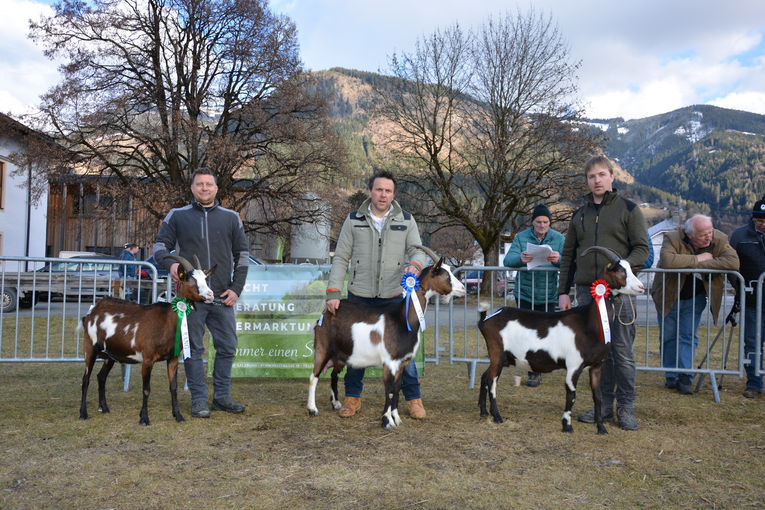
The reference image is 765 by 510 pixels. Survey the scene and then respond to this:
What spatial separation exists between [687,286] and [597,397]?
2.76 metres

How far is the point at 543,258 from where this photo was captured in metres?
6.82

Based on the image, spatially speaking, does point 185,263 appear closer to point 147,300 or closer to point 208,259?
point 208,259

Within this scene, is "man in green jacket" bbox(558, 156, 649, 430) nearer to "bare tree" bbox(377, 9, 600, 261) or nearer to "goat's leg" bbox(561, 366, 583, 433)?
"goat's leg" bbox(561, 366, 583, 433)

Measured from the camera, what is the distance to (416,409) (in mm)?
5270

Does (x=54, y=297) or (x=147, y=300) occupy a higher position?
(x=147, y=300)

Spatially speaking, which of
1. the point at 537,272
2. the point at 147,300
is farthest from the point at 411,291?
the point at 147,300

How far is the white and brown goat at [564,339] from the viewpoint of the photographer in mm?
4738

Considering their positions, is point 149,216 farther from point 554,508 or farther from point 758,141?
point 758,141

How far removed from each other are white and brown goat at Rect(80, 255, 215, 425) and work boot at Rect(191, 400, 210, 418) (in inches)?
6.4

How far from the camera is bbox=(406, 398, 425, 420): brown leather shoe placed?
17.2ft

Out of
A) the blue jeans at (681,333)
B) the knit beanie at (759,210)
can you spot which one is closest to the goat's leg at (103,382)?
the blue jeans at (681,333)

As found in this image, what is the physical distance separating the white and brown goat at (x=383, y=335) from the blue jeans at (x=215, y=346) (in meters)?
0.93

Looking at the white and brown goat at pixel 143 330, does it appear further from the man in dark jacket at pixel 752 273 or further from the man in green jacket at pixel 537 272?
the man in dark jacket at pixel 752 273

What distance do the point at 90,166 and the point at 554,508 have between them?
2284 cm
